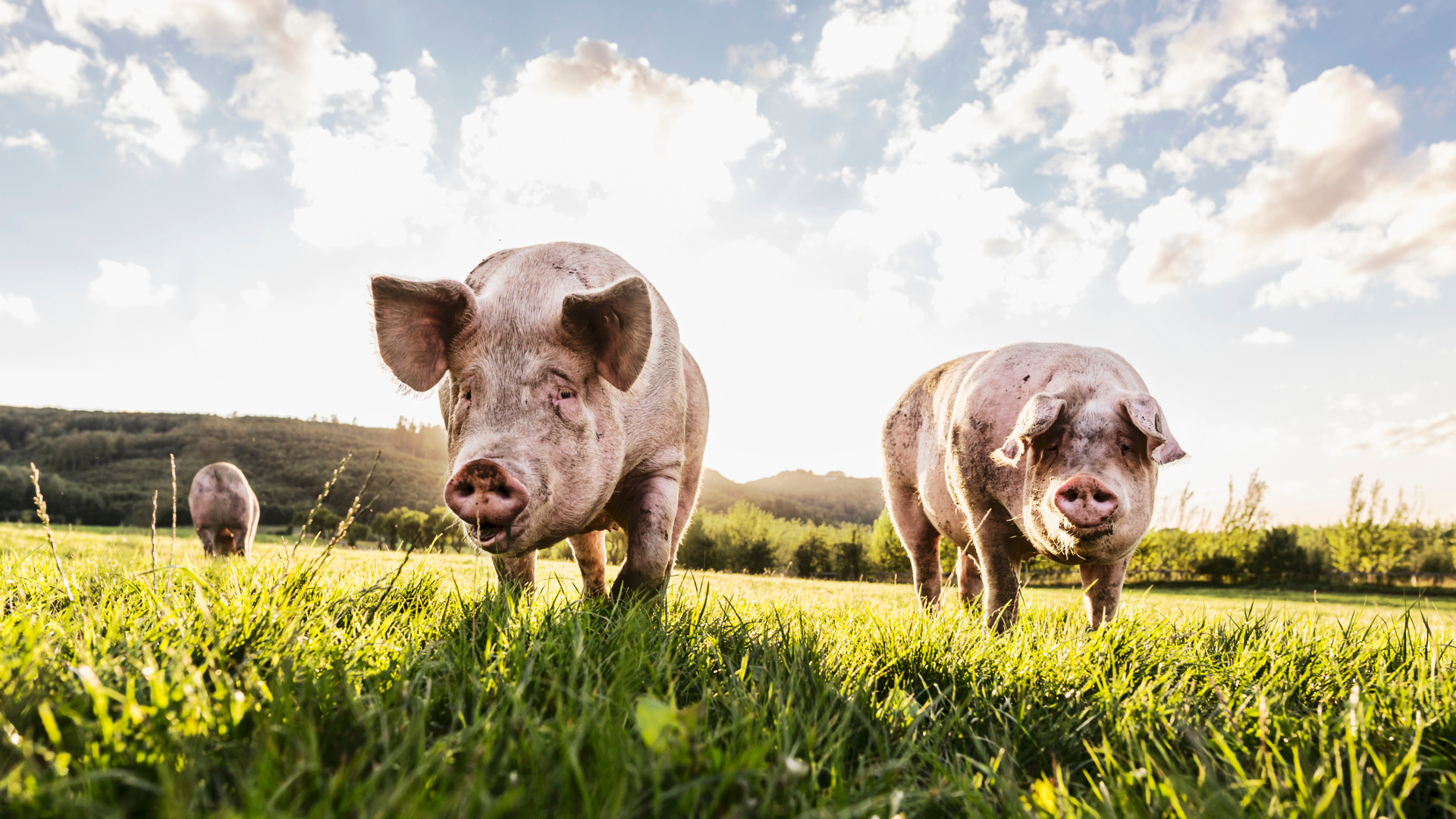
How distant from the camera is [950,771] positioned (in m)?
1.75

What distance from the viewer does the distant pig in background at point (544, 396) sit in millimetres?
2953

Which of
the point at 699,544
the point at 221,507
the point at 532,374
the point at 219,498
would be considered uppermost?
the point at 532,374

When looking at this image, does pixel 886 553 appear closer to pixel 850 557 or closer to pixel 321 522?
pixel 850 557

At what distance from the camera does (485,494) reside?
284 centimetres

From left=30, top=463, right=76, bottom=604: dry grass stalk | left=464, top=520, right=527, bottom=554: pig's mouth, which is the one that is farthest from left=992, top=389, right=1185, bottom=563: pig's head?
left=30, top=463, right=76, bottom=604: dry grass stalk

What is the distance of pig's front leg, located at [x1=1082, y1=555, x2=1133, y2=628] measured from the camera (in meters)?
4.25

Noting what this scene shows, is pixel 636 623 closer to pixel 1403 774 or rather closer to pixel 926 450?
pixel 1403 774

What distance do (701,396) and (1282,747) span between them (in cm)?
383

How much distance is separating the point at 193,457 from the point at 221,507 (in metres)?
121

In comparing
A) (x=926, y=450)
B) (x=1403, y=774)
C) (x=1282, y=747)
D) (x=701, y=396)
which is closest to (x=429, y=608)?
(x=701, y=396)

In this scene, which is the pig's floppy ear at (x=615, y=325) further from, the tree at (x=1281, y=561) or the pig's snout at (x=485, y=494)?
the tree at (x=1281, y=561)

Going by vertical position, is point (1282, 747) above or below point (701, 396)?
below

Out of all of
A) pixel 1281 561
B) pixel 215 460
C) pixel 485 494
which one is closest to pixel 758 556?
pixel 1281 561

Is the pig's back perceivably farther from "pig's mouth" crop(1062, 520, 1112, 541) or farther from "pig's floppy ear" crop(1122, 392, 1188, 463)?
"pig's floppy ear" crop(1122, 392, 1188, 463)
